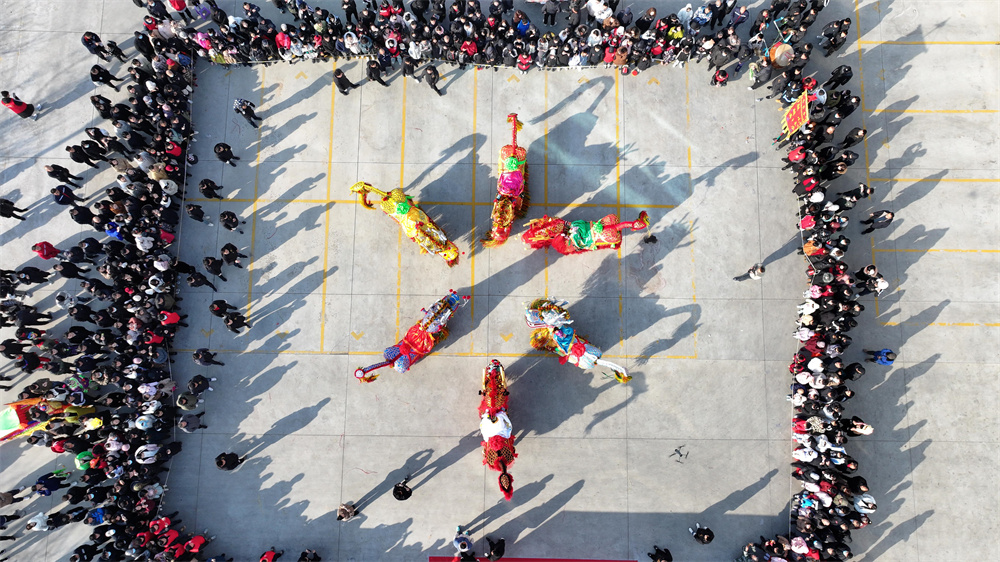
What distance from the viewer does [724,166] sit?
19484 mm

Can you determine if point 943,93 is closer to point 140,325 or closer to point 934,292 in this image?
point 934,292

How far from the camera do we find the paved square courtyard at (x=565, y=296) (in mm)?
18031

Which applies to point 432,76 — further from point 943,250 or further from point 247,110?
point 943,250

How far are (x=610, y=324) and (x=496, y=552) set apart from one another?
8.71 m

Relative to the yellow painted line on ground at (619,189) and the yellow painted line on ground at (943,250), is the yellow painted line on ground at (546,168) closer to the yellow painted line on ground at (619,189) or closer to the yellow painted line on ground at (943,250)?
the yellow painted line on ground at (619,189)

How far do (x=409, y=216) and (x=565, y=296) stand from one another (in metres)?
6.53

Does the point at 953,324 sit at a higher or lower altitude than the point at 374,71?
lower

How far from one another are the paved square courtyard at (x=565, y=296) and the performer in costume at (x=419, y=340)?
1.59 m

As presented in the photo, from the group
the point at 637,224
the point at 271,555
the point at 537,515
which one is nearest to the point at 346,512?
the point at 271,555

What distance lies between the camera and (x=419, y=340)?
16.6 m

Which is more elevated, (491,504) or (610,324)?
(610,324)

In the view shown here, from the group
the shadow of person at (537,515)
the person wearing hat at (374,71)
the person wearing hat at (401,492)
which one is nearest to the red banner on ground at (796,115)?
the shadow of person at (537,515)

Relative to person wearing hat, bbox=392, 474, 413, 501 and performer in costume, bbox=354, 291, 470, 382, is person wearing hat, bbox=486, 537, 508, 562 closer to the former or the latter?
person wearing hat, bbox=392, 474, 413, 501

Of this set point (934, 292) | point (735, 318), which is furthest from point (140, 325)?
point (934, 292)
